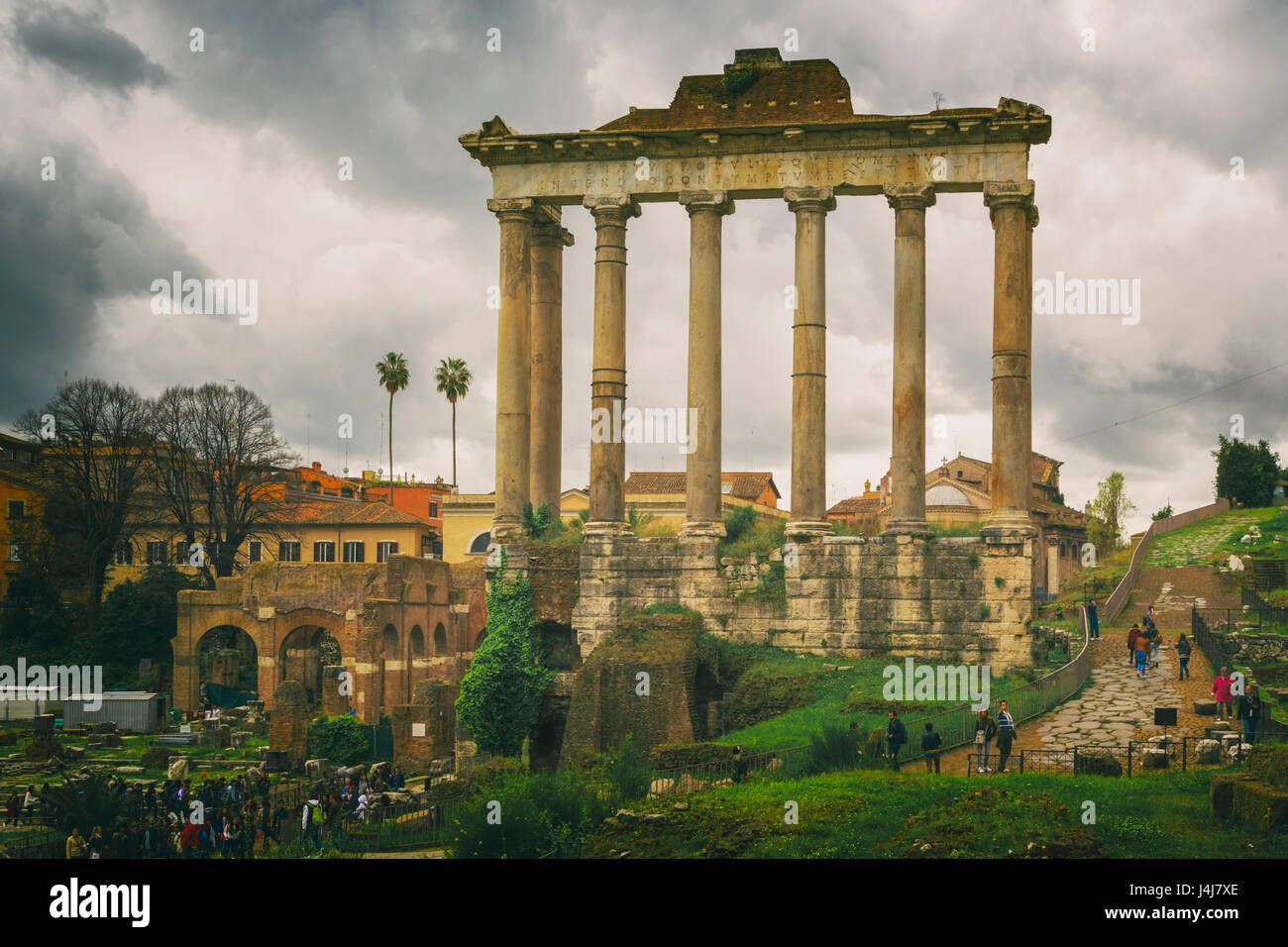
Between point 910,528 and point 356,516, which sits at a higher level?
point 356,516

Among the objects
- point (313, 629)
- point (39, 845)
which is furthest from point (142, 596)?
point (39, 845)

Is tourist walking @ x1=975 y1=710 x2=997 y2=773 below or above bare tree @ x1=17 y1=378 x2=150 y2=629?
below

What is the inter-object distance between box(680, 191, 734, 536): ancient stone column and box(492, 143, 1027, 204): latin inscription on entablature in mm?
642

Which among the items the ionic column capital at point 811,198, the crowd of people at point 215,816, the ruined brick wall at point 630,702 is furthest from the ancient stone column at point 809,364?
the crowd of people at point 215,816

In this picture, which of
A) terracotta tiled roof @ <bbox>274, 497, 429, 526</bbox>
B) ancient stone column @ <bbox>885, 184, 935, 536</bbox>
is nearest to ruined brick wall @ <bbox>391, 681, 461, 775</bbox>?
ancient stone column @ <bbox>885, 184, 935, 536</bbox>

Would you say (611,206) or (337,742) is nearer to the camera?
(611,206)

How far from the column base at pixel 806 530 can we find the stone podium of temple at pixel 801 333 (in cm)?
4

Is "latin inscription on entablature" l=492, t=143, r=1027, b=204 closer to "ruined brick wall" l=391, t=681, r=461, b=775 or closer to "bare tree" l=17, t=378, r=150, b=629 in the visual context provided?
"ruined brick wall" l=391, t=681, r=461, b=775

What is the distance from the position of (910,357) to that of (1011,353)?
224cm

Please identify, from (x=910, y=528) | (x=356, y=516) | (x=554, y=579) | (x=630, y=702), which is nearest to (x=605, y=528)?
(x=554, y=579)

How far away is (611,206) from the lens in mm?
31578

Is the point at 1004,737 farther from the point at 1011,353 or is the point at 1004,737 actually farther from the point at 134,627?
the point at 134,627

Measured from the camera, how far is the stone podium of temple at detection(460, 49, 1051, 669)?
96.0 feet
